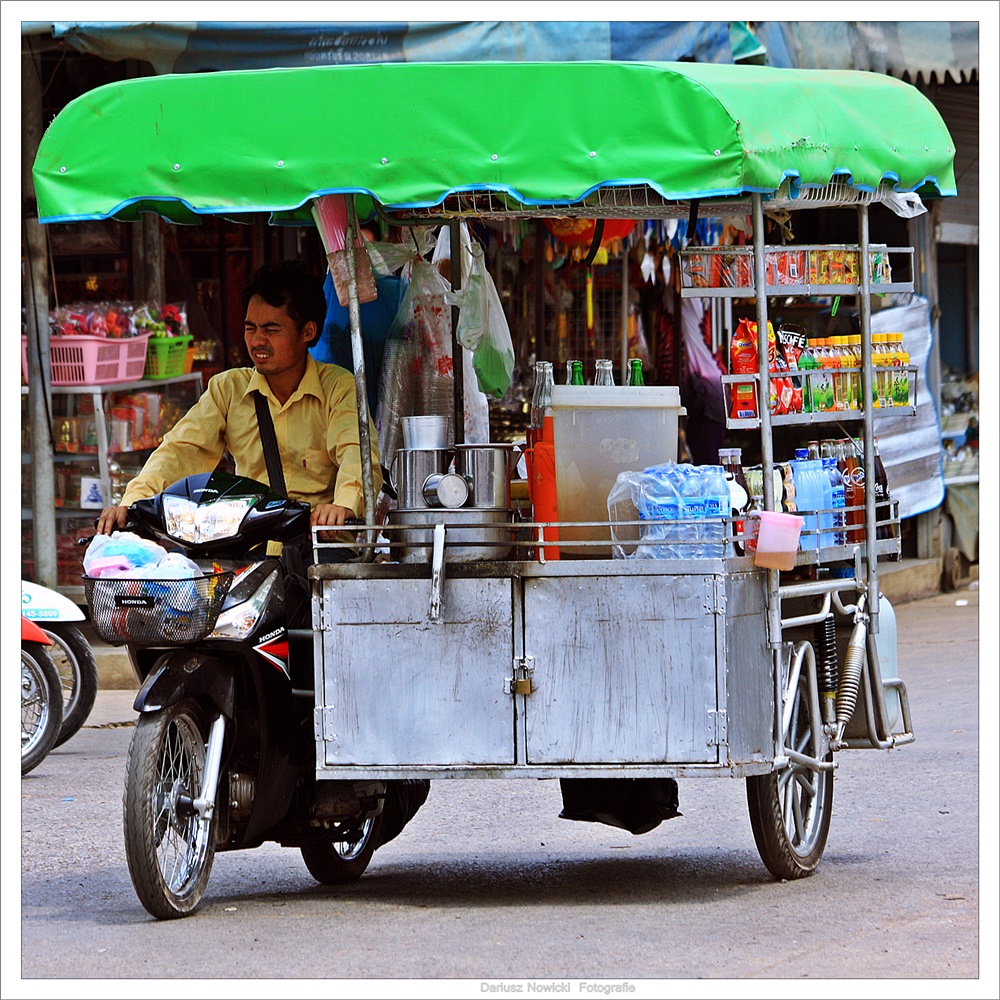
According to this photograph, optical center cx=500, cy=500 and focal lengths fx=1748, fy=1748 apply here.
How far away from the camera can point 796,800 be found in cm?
550

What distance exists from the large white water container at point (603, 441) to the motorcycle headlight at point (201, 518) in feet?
3.05

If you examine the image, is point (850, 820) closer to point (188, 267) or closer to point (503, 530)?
point (503, 530)

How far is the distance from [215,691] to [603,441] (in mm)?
1313

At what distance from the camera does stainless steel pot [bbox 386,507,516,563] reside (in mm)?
4840

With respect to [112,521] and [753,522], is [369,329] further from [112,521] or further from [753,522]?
[753,522]

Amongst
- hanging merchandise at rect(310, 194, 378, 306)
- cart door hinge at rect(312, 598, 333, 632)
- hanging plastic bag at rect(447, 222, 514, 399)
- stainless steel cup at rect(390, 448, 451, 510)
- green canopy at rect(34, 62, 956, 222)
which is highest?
green canopy at rect(34, 62, 956, 222)

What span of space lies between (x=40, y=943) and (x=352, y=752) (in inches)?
37.8

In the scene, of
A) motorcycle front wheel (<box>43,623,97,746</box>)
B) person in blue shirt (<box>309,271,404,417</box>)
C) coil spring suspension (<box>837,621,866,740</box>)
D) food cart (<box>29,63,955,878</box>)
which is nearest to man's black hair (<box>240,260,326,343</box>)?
person in blue shirt (<box>309,271,404,417</box>)

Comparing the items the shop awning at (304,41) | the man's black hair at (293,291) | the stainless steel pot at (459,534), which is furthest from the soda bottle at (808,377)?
the shop awning at (304,41)

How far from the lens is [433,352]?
5.62 metres

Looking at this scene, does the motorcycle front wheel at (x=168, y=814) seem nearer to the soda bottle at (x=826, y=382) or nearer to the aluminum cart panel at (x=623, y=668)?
the aluminum cart panel at (x=623, y=668)

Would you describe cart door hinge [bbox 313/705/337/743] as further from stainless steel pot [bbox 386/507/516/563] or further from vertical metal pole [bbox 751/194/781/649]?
vertical metal pole [bbox 751/194/781/649]

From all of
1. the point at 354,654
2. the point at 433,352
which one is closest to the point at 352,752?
the point at 354,654

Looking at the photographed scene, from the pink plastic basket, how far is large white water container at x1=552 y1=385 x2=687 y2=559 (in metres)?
5.15
